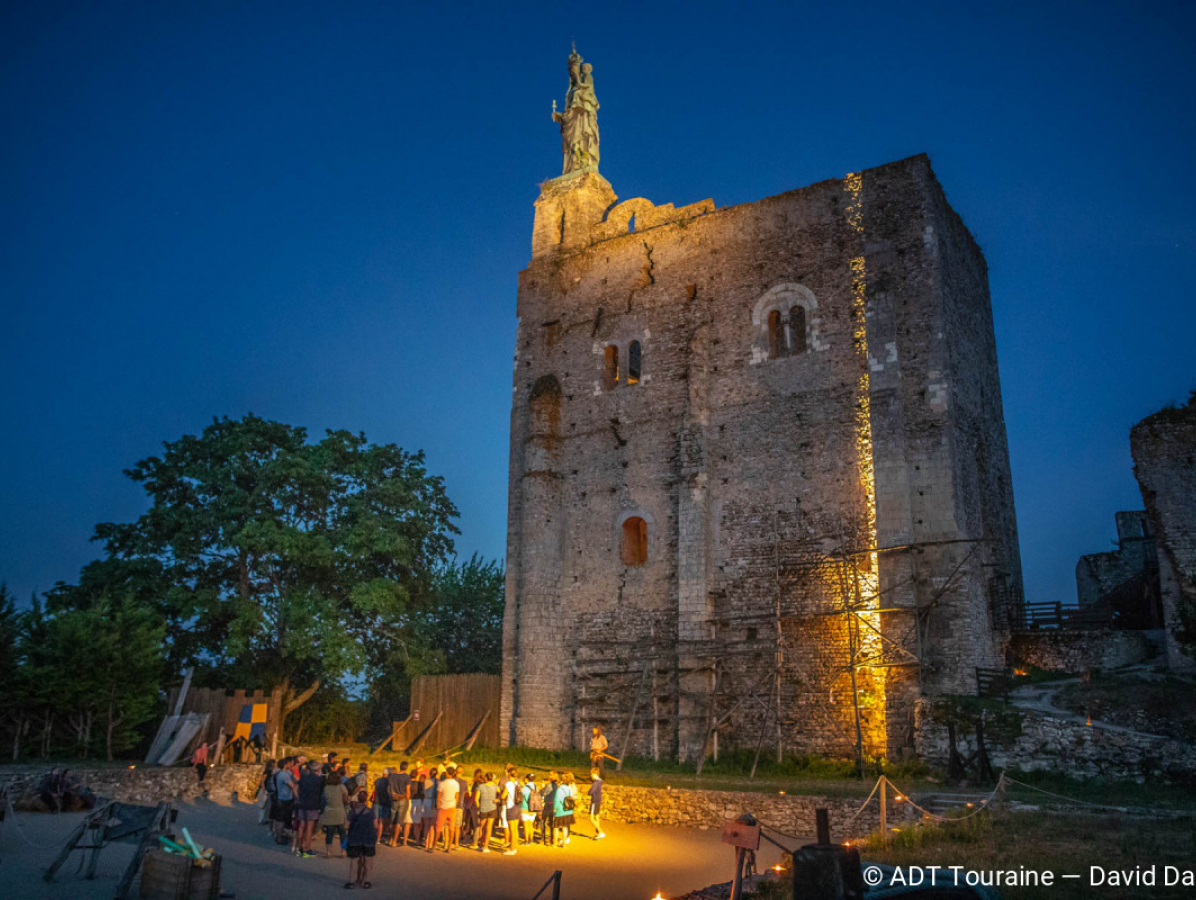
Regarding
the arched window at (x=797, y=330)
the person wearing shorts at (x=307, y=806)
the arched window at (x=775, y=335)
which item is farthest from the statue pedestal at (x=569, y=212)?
the person wearing shorts at (x=307, y=806)

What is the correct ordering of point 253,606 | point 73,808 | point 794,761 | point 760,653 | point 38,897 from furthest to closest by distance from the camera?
point 253,606, point 760,653, point 794,761, point 73,808, point 38,897

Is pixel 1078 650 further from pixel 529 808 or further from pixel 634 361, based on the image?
pixel 529 808

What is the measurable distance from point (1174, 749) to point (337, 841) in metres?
13.1

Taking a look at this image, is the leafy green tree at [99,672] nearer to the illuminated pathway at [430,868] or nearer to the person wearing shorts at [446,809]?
the illuminated pathway at [430,868]

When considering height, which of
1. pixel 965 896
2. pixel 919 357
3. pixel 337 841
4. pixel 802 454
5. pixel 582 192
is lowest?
pixel 337 841

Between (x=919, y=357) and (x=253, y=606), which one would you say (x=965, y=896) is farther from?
(x=253, y=606)

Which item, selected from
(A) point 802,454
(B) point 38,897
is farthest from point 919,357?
(B) point 38,897

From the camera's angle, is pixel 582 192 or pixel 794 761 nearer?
pixel 794 761

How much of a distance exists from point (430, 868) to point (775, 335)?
14639mm

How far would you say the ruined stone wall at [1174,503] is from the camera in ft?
57.2

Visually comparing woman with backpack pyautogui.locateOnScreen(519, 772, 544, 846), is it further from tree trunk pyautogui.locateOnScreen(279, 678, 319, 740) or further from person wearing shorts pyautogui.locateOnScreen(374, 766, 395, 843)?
tree trunk pyautogui.locateOnScreen(279, 678, 319, 740)

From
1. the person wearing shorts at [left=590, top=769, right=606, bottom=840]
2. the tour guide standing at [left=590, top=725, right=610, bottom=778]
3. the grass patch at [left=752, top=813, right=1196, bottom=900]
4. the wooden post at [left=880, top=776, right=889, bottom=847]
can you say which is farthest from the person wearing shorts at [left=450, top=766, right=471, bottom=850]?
the wooden post at [left=880, top=776, right=889, bottom=847]

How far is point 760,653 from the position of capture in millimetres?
19234

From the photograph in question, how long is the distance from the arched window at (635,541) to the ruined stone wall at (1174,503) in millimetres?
11078
